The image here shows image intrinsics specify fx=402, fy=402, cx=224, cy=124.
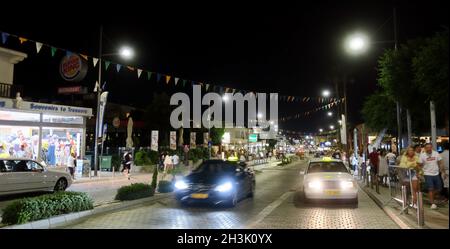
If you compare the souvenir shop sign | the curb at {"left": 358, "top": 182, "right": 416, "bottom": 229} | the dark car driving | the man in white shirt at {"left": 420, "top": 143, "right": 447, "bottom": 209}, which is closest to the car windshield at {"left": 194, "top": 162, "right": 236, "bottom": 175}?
the dark car driving

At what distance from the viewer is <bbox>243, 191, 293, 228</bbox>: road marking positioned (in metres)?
9.53

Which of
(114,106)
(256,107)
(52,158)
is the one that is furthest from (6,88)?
(114,106)

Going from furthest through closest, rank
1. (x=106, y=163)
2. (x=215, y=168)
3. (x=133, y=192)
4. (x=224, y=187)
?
(x=106, y=163) < (x=215, y=168) < (x=133, y=192) < (x=224, y=187)

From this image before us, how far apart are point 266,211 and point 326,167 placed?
11.2 feet

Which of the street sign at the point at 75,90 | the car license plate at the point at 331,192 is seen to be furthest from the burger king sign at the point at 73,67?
the car license plate at the point at 331,192

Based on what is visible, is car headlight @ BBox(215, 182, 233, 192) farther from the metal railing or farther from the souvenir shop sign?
the souvenir shop sign

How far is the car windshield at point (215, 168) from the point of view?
13.7 m

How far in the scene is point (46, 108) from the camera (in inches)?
918

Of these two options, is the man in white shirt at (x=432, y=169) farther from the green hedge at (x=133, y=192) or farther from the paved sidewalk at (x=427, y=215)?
the green hedge at (x=133, y=192)

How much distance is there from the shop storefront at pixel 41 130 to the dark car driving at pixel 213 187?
12665mm

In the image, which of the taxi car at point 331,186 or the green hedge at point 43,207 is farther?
the taxi car at point 331,186

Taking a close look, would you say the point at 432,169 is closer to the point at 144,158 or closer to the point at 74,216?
the point at 74,216

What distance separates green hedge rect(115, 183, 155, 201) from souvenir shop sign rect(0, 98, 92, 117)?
11.5m

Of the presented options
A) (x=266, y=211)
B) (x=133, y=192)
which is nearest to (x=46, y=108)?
(x=133, y=192)
